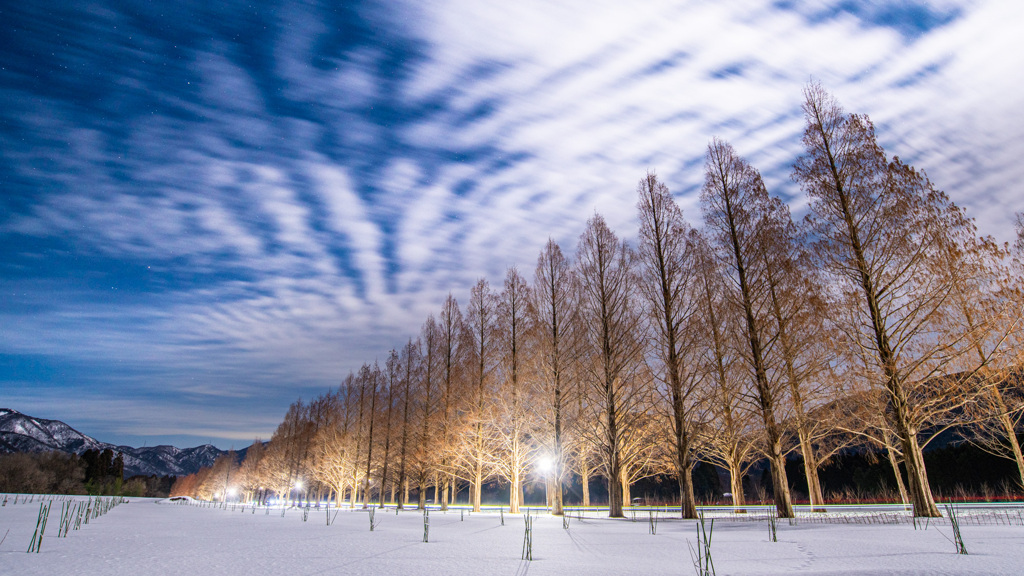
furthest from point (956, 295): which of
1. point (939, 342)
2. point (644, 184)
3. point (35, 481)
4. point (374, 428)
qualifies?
point (35, 481)

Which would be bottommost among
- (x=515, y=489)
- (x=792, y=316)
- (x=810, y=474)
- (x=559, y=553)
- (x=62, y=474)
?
(x=62, y=474)

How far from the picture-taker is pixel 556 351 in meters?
21.0

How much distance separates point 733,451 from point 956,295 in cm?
1323

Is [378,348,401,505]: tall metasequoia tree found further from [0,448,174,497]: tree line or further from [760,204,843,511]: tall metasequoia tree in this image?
[0,448,174,497]: tree line

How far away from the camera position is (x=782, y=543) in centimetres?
837

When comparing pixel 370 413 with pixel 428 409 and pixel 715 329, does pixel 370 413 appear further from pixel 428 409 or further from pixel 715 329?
pixel 715 329

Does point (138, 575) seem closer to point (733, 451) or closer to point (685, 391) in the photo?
point (685, 391)

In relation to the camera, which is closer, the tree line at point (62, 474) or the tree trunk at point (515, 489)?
the tree trunk at point (515, 489)

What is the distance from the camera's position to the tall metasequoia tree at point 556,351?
65.2 feet

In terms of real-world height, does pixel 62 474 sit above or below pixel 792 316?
below

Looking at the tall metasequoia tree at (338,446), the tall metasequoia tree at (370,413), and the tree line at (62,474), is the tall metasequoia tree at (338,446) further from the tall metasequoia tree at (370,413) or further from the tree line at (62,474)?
the tree line at (62,474)

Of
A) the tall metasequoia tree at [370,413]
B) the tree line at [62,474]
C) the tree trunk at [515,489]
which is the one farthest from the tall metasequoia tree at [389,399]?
the tree line at [62,474]

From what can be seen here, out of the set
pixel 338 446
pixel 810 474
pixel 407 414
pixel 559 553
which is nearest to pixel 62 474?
pixel 338 446

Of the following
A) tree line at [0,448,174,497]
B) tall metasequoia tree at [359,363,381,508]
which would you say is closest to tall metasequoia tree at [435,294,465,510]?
tall metasequoia tree at [359,363,381,508]
